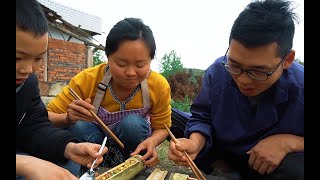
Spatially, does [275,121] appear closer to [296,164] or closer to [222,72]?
[296,164]

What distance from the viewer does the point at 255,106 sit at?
6.42 feet

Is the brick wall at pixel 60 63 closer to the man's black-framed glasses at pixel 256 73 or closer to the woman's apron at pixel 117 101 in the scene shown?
the woman's apron at pixel 117 101

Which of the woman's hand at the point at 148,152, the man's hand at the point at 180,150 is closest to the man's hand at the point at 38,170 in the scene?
the man's hand at the point at 180,150

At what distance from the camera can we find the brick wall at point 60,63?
7.00 metres

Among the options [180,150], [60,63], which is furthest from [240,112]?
[60,63]

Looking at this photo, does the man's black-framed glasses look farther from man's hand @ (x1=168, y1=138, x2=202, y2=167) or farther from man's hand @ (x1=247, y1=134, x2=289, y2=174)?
man's hand @ (x1=168, y1=138, x2=202, y2=167)

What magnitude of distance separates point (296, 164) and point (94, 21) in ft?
29.8

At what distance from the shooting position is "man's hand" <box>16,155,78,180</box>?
3.71ft

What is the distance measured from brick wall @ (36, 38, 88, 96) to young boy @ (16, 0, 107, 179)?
534 centimetres

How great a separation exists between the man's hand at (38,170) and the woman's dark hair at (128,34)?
103cm

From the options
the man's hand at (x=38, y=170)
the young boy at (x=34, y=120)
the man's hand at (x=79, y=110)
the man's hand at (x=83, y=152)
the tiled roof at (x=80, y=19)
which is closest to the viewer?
the man's hand at (x=38, y=170)

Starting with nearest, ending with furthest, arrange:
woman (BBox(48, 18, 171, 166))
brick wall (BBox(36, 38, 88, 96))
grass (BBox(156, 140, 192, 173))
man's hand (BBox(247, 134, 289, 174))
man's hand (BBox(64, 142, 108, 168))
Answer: man's hand (BBox(64, 142, 108, 168))
man's hand (BBox(247, 134, 289, 174))
woman (BBox(48, 18, 171, 166))
grass (BBox(156, 140, 192, 173))
brick wall (BBox(36, 38, 88, 96))

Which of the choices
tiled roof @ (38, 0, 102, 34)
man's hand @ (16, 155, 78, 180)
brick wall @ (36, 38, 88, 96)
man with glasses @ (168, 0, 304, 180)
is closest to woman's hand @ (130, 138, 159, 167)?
man with glasses @ (168, 0, 304, 180)

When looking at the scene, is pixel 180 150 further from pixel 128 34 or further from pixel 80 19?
pixel 80 19
